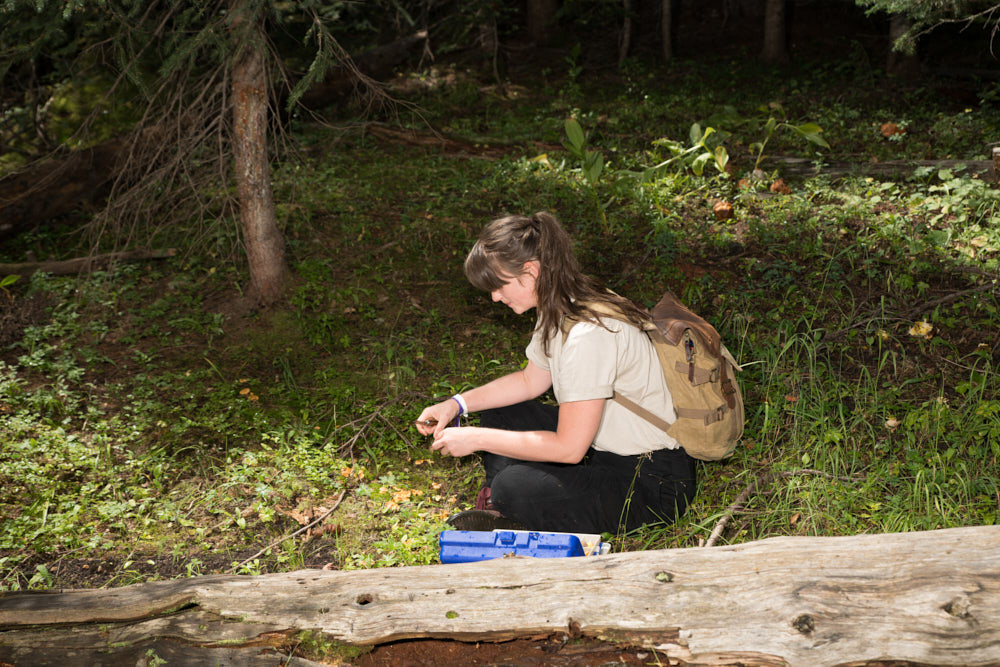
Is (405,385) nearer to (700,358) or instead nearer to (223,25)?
(700,358)

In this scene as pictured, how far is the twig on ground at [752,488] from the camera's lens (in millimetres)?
3305

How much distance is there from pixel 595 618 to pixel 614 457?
1.12 metres

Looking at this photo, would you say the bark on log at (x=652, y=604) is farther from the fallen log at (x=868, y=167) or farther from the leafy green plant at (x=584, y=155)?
the fallen log at (x=868, y=167)

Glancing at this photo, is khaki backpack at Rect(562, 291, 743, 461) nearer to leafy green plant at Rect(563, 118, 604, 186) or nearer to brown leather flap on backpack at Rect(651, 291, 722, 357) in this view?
brown leather flap on backpack at Rect(651, 291, 722, 357)

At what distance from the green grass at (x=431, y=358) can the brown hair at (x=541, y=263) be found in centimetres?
110

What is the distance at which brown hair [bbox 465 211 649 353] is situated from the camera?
3.00 meters

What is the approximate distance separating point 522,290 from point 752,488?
5.10 ft

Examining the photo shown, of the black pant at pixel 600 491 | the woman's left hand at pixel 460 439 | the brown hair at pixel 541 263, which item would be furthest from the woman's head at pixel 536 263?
the black pant at pixel 600 491

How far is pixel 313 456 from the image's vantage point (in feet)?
13.6

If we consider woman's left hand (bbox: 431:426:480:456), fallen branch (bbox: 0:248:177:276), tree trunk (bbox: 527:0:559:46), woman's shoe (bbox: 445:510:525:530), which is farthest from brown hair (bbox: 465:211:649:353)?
tree trunk (bbox: 527:0:559:46)

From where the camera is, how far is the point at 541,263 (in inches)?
119

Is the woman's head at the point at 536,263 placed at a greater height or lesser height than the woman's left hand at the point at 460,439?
greater

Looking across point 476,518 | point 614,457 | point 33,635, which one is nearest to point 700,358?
point 614,457

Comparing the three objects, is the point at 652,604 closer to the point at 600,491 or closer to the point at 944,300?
the point at 600,491
